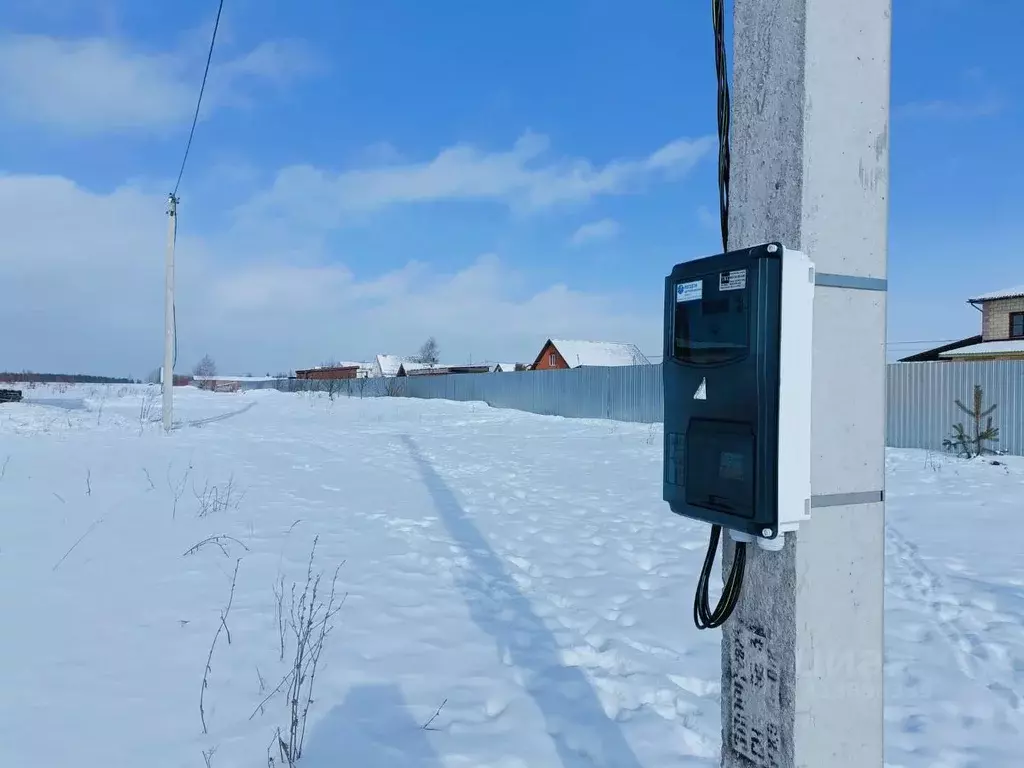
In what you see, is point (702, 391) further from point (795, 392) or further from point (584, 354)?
point (584, 354)

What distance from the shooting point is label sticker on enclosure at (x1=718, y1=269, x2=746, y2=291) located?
3.59 ft

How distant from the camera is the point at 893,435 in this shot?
11664mm

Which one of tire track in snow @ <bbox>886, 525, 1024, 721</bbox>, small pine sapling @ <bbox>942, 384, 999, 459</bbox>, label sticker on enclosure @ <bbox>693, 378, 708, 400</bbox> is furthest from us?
small pine sapling @ <bbox>942, 384, 999, 459</bbox>

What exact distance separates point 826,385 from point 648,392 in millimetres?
16652

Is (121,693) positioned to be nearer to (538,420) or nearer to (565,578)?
(565,578)

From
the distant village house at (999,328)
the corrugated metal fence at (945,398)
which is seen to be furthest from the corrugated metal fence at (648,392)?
the distant village house at (999,328)

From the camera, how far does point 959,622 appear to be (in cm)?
354

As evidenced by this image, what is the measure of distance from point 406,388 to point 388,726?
2779cm

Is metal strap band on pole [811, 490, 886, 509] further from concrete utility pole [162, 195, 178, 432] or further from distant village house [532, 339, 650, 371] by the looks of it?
distant village house [532, 339, 650, 371]

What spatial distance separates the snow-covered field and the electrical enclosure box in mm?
1638

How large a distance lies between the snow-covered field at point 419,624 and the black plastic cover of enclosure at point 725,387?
62.7 inches

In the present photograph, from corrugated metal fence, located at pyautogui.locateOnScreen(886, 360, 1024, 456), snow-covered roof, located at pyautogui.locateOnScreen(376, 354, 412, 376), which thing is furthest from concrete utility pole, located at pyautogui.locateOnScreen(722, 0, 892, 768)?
snow-covered roof, located at pyautogui.locateOnScreen(376, 354, 412, 376)

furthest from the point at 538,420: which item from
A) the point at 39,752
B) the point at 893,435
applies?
the point at 39,752

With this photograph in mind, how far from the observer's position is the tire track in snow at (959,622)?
292cm
